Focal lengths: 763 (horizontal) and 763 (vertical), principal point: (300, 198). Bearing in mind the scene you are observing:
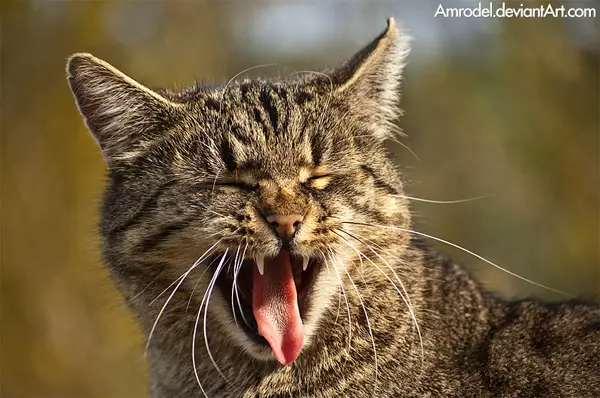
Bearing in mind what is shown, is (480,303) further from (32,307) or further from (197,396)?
(32,307)

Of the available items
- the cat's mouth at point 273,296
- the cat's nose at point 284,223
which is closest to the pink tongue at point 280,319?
the cat's mouth at point 273,296

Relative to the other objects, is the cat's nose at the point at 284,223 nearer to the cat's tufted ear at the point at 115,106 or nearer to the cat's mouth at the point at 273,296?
the cat's mouth at the point at 273,296

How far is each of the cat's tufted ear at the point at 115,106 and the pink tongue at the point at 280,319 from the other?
3.01ft

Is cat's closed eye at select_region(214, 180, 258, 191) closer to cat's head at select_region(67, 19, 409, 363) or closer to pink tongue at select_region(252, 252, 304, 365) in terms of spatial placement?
cat's head at select_region(67, 19, 409, 363)

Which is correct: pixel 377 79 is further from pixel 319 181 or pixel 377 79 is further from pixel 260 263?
pixel 260 263

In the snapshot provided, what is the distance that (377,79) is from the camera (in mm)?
3584

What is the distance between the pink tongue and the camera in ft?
9.89

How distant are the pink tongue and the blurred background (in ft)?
13.1

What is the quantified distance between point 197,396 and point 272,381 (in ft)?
1.34

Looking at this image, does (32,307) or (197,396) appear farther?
(32,307)

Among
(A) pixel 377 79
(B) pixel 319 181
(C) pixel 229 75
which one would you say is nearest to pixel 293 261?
(B) pixel 319 181

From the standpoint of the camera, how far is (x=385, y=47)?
3.47 metres

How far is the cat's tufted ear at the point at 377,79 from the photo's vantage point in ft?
11.4

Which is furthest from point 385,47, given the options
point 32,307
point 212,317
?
point 32,307
